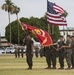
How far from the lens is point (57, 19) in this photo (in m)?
28.1

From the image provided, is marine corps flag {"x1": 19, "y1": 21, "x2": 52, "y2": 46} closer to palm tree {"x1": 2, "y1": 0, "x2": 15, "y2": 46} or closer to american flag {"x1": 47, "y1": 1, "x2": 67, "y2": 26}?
american flag {"x1": 47, "y1": 1, "x2": 67, "y2": 26}

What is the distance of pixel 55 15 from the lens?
28625 millimetres

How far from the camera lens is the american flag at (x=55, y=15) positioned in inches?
1103

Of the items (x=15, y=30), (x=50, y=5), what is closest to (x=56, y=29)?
(x=15, y=30)

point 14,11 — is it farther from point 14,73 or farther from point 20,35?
point 14,73

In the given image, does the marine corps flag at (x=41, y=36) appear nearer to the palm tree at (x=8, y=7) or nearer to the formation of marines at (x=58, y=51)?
the formation of marines at (x=58, y=51)

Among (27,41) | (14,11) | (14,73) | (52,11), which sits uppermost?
(14,11)

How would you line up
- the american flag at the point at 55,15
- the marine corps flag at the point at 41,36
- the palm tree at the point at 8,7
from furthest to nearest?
1. the palm tree at the point at 8,7
2. the american flag at the point at 55,15
3. the marine corps flag at the point at 41,36

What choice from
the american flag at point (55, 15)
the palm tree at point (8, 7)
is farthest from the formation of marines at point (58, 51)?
the palm tree at point (8, 7)

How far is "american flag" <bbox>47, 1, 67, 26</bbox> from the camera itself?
91.9 feet

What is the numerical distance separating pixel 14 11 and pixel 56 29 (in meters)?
23.7

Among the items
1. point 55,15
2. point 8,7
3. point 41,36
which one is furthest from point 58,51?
point 8,7

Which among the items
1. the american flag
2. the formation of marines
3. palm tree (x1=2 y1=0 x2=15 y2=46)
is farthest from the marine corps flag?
palm tree (x1=2 y1=0 x2=15 y2=46)

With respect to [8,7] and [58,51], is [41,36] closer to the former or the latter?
[58,51]
